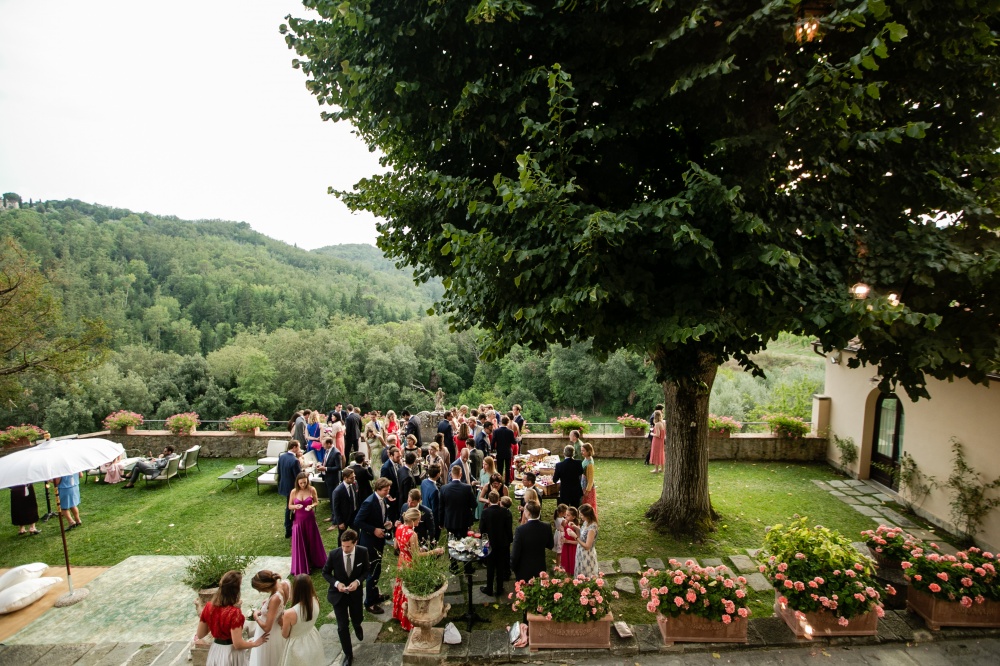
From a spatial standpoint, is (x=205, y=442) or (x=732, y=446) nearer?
(x=732, y=446)

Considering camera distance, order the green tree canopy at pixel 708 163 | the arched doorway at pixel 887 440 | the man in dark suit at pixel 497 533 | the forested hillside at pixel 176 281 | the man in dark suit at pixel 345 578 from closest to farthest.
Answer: the green tree canopy at pixel 708 163 → the man in dark suit at pixel 345 578 → the man in dark suit at pixel 497 533 → the arched doorway at pixel 887 440 → the forested hillside at pixel 176 281

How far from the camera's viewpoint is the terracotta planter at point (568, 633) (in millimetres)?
5566

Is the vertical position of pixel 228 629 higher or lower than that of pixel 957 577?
lower

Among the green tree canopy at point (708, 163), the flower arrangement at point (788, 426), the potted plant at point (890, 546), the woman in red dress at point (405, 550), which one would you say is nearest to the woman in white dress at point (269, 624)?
the woman in red dress at point (405, 550)

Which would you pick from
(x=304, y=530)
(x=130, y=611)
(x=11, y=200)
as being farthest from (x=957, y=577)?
(x=11, y=200)

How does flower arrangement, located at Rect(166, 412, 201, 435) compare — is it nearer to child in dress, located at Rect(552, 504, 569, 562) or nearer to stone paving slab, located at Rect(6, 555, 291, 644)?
stone paving slab, located at Rect(6, 555, 291, 644)

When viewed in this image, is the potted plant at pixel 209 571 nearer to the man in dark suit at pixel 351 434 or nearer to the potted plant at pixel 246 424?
the man in dark suit at pixel 351 434

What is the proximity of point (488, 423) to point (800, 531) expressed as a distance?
6429mm

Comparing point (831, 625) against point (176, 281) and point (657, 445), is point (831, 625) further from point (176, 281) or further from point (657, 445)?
point (176, 281)

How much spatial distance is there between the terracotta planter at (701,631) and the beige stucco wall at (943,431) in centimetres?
589

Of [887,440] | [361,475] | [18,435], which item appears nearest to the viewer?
[361,475]

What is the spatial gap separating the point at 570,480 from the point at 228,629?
5368 mm

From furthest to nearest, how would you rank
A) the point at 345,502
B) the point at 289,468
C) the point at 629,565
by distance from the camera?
1. the point at 289,468
2. the point at 629,565
3. the point at 345,502

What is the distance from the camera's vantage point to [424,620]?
5.66 meters
